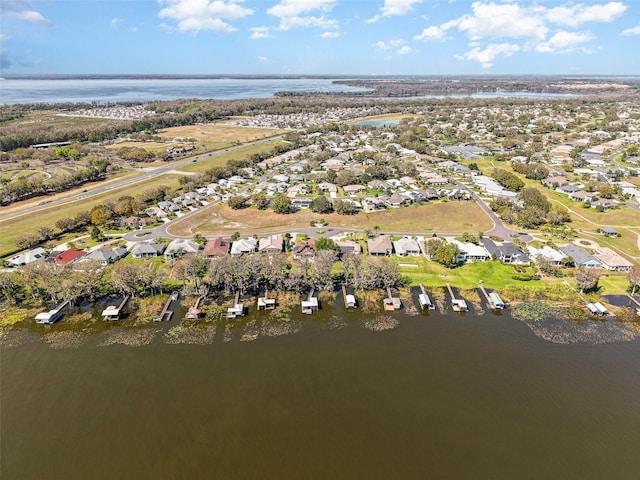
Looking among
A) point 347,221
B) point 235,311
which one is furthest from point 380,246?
point 235,311

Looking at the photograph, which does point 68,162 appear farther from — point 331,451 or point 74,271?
point 331,451

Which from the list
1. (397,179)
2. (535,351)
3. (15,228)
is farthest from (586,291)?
(15,228)

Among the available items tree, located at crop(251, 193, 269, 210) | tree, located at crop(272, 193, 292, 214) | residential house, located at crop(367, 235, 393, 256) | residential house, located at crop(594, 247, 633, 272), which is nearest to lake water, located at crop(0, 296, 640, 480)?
residential house, located at crop(367, 235, 393, 256)

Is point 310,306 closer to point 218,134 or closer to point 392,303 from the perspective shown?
point 392,303

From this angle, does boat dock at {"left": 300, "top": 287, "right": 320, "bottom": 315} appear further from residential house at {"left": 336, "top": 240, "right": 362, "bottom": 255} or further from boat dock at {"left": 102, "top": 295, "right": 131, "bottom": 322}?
boat dock at {"left": 102, "top": 295, "right": 131, "bottom": 322}

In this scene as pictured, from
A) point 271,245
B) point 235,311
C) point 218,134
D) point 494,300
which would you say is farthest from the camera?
point 218,134
